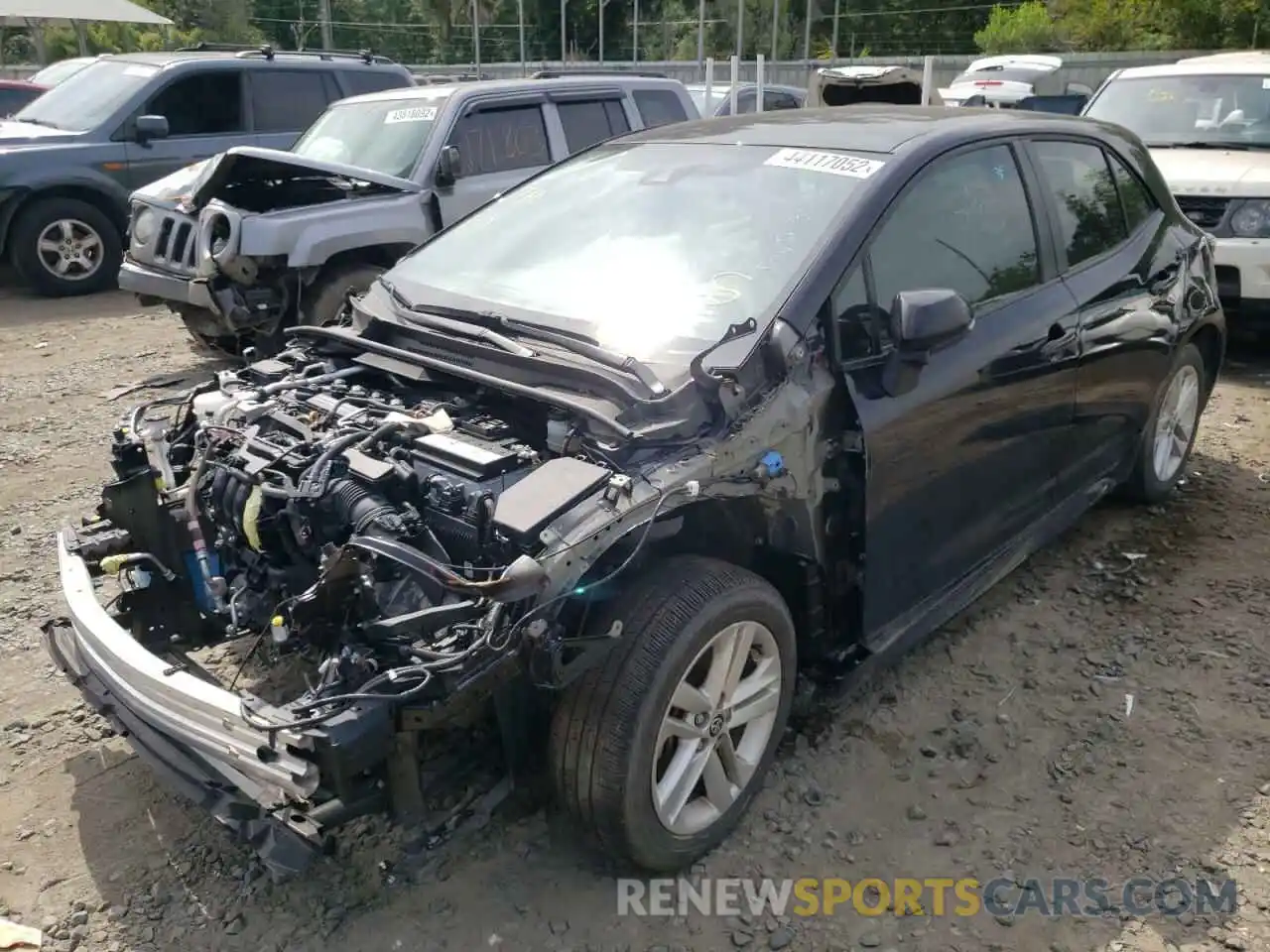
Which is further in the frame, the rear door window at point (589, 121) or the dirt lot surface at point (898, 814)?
the rear door window at point (589, 121)

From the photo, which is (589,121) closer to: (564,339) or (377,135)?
(377,135)

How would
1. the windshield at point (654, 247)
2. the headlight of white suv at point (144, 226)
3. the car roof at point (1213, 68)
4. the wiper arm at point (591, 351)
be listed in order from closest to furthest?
1. the wiper arm at point (591, 351)
2. the windshield at point (654, 247)
3. the headlight of white suv at point (144, 226)
4. the car roof at point (1213, 68)

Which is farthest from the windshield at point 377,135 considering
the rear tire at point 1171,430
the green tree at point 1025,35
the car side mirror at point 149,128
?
the green tree at point 1025,35

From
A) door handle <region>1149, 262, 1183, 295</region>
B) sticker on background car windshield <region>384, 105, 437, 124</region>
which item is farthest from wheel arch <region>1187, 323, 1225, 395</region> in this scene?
sticker on background car windshield <region>384, 105, 437, 124</region>

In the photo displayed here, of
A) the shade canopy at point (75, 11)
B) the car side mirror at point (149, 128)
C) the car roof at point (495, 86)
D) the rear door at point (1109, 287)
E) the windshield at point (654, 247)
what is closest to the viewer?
the windshield at point (654, 247)

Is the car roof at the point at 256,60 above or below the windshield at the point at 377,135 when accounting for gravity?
above

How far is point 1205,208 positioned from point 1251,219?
0.31m

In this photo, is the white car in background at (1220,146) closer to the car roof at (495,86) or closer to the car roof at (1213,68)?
the car roof at (1213,68)

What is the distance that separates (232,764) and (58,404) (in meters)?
5.37

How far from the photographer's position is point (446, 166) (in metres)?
7.21

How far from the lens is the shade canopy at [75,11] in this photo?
18688mm

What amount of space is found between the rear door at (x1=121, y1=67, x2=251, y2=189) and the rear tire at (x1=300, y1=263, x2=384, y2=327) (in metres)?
4.18

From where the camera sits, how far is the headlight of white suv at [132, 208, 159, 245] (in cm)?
713

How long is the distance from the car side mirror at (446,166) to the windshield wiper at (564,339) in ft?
12.9
